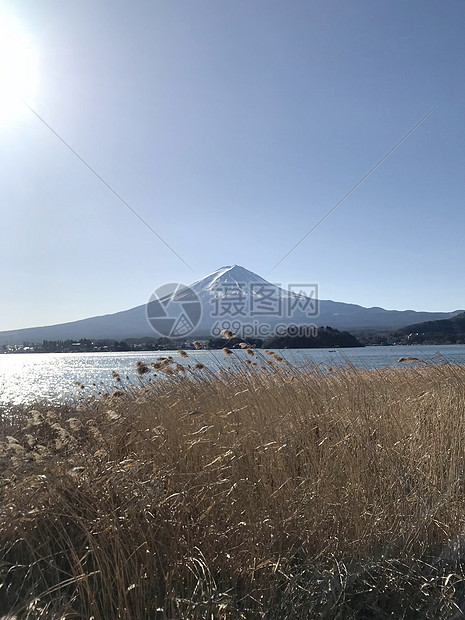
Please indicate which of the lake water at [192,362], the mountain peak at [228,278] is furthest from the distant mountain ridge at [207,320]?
the lake water at [192,362]

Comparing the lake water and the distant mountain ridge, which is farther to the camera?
the distant mountain ridge

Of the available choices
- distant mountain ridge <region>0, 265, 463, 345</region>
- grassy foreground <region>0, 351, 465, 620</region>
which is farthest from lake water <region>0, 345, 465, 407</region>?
distant mountain ridge <region>0, 265, 463, 345</region>

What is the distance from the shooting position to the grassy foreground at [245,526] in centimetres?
209

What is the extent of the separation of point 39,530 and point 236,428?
5.41 ft

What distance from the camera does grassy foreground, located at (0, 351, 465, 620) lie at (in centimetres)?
209

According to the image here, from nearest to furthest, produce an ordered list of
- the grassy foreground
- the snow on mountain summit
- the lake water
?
the grassy foreground → the lake water → the snow on mountain summit

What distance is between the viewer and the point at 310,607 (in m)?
2.01

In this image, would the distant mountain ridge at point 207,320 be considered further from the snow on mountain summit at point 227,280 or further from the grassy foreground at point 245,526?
the grassy foreground at point 245,526

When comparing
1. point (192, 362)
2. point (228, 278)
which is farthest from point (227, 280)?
point (192, 362)

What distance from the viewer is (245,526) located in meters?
2.50

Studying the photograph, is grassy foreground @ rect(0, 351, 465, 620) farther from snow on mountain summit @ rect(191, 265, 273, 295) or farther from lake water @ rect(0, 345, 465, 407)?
snow on mountain summit @ rect(191, 265, 273, 295)

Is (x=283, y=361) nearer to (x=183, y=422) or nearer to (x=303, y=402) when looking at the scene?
(x=303, y=402)

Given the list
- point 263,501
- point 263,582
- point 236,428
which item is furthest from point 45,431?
point 263,582

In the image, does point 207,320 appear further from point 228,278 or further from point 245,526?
point 245,526
